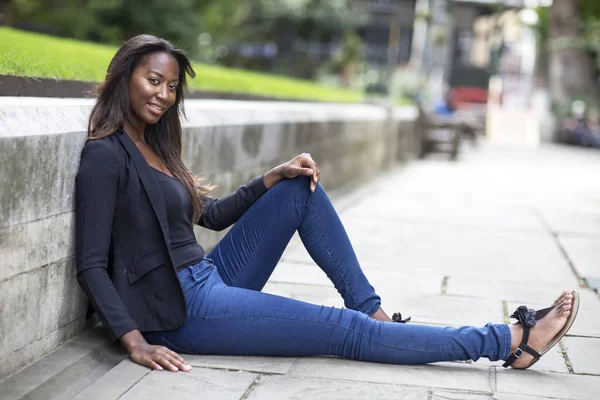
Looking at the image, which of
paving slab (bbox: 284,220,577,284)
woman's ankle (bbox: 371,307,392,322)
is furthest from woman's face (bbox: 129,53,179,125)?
paving slab (bbox: 284,220,577,284)

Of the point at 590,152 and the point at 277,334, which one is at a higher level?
the point at 277,334

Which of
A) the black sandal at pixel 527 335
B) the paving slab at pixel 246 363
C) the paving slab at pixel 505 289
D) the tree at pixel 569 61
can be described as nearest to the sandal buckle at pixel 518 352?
the black sandal at pixel 527 335

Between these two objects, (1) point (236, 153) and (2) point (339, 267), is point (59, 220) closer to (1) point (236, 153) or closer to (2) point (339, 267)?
(2) point (339, 267)

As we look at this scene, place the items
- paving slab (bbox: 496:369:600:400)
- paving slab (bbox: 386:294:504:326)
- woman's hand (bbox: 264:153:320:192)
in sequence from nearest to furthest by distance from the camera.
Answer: paving slab (bbox: 496:369:600:400) → woman's hand (bbox: 264:153:320:192) → paving slab (bbox: 386:294:504:326)

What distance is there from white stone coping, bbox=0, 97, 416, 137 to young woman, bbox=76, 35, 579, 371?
0.14m

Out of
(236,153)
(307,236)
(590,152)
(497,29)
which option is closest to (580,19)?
(590,152)

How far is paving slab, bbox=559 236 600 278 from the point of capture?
21.2 ft

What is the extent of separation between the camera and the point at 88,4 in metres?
19.3

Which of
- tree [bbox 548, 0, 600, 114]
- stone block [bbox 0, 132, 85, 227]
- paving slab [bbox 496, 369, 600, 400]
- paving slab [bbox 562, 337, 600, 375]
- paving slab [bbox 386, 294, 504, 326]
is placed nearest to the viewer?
stone block [bbox 0, 132, 85, 227]

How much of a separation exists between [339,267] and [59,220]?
1199 millimetres

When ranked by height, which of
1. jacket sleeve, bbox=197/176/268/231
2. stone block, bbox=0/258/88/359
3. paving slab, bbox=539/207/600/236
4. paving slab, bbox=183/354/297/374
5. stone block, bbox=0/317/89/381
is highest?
jacket sleeve, bbox=197/176/268/231

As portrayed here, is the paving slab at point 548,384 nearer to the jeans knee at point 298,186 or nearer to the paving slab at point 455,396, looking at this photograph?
the paving slab at point 455,396

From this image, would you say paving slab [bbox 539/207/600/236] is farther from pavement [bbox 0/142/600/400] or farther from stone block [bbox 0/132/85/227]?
stone block [bbox 0/132/85/227]

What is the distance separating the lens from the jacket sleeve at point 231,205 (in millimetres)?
4223
